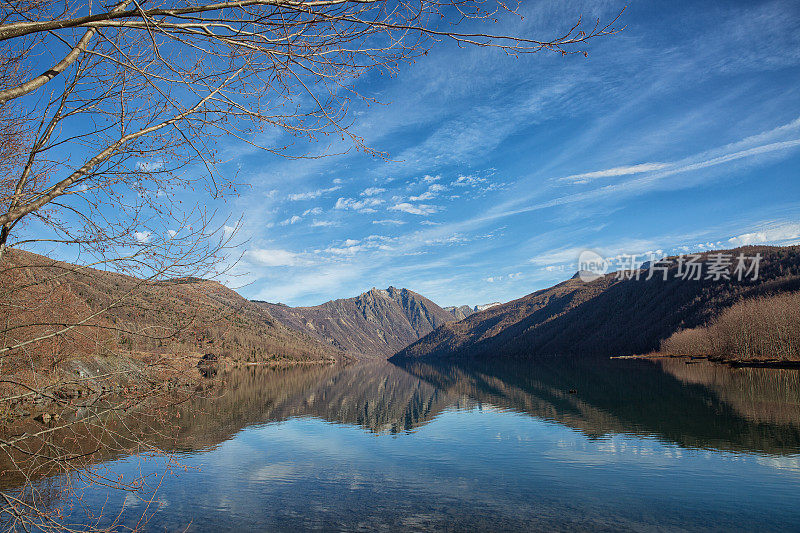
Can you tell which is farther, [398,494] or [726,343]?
[726,343]

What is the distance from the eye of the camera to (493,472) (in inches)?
813

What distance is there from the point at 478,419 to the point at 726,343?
77877mm

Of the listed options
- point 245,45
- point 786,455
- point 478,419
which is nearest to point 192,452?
point 478,419

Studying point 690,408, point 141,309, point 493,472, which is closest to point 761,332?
point 690,408

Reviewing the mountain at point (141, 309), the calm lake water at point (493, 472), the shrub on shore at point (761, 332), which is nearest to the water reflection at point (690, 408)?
the calm lake water at point (493, 472)

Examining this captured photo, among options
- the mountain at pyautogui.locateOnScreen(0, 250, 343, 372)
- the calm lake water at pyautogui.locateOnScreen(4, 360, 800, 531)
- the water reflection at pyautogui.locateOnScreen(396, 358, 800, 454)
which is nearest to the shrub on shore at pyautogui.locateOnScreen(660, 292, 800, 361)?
the water reflection at pyautogui.locateOnScreen(396, 358, 800, 454)

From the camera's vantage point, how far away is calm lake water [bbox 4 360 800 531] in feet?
48.5

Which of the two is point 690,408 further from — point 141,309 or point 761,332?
point 761,332

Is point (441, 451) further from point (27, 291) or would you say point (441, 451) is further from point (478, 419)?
point (27, 291)

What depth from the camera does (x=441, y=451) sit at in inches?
1026

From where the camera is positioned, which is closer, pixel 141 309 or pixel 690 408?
pixel 141 309

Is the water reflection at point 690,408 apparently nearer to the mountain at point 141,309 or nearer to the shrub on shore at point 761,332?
the shrub on shore at point 761,332

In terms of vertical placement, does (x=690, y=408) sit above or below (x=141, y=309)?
below

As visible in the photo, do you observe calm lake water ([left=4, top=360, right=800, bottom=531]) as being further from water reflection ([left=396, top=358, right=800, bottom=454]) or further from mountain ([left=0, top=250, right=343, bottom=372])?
mountain ([left=0, top=250, right=343, bottom=372])
